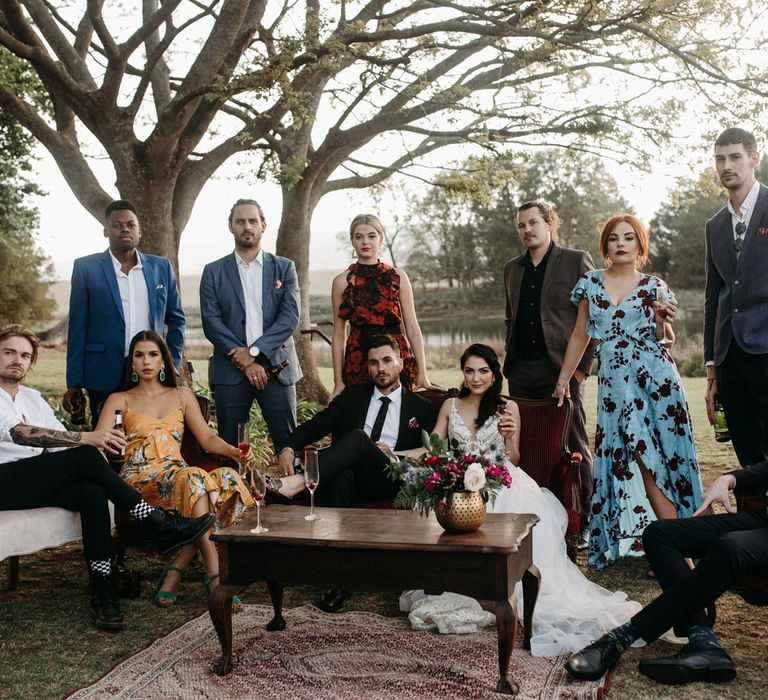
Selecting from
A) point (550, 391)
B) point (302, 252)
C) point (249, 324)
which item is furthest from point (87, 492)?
point (302, 252)

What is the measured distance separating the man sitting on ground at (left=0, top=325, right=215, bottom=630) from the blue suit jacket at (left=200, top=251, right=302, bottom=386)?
929mm

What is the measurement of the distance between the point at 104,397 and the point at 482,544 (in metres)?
2.64

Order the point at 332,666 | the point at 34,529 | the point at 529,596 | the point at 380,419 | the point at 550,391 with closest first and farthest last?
1. the point at 332,666
2. the point at 529,596
3. the point at 34,529
4. the point at 380,419
5. the point at 550,391

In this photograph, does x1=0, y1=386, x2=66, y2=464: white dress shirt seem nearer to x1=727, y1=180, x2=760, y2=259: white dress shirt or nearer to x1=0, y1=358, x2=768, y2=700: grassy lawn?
x1=0, y1=358, x2=768, y2=700: grassy lawn

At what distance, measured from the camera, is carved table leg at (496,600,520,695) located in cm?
289

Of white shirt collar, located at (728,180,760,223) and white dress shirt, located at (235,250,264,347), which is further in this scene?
white dress shirt, located at (235,250,264,347)

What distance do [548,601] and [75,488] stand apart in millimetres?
2145

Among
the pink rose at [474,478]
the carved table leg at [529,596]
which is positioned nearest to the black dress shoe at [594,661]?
the carved table leg at [529,596]

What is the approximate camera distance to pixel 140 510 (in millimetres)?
3822

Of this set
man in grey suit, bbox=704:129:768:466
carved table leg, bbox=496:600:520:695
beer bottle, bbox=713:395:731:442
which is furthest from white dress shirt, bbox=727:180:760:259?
carved table leg, bbox=496:600:520:695

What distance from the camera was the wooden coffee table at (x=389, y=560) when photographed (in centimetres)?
291

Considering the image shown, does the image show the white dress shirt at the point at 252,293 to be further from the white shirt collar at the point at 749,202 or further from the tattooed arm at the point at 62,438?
the white shirt collar at the point at 749,202

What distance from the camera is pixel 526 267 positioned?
16.0 feet

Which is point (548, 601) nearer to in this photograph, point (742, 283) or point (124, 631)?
point (742, 283)
